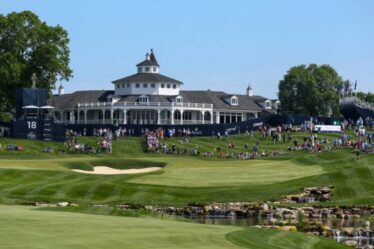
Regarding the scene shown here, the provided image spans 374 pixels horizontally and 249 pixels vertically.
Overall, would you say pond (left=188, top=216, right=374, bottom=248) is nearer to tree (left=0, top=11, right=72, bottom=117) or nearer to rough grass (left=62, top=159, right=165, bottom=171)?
rough grass (left=62, top=159, right=165, bottom=171)

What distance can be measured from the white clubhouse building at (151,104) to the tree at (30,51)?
2313 centimetres

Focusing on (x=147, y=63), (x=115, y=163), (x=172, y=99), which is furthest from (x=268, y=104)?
(x=115, y=163)

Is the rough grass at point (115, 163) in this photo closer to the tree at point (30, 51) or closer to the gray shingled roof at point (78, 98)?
the tree at point (30, 51)

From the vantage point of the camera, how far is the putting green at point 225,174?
224 ft

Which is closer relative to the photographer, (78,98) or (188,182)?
(188,182)

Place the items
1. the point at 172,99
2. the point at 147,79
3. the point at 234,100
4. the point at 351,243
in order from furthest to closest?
the point at 234,100
the point at 147,79
the point at 172,99
the point at 351,243

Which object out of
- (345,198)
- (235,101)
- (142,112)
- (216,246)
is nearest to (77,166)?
(345,198)

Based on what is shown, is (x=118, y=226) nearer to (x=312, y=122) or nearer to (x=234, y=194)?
(x=234, y=194)

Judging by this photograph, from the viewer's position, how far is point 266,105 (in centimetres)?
18875

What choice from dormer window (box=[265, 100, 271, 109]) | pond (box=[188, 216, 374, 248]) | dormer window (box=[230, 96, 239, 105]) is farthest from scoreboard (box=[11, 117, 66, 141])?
dormer window (box=[265, 100, 271, 109])

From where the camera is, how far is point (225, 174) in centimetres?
7412

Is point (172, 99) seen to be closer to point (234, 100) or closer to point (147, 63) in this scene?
point (147, 63)

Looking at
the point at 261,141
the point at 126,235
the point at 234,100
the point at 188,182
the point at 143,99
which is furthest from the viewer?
the point at 234,100

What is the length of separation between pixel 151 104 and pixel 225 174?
88036 mm
